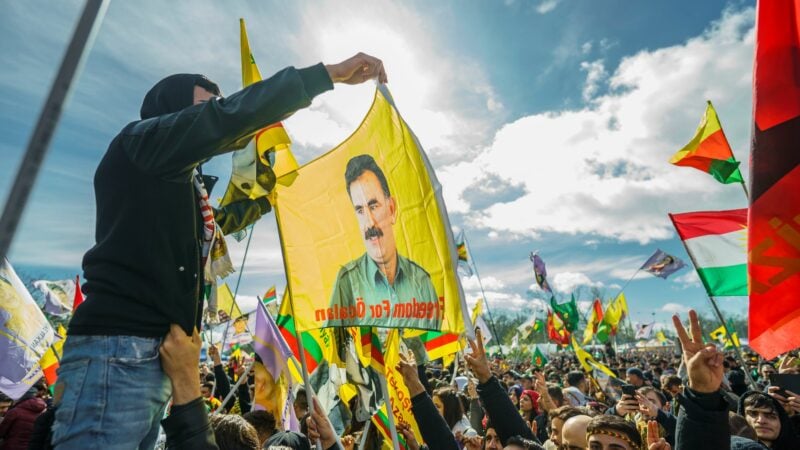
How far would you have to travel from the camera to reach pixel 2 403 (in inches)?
273

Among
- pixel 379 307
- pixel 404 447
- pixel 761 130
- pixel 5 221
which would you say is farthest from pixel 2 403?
pixel 761 130

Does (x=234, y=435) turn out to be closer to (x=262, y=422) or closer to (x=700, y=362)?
(x=262, y=422)

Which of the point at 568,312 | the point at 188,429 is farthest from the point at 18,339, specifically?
the point at 568,312

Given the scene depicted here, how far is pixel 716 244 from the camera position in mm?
5543

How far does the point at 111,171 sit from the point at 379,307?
6.61ft

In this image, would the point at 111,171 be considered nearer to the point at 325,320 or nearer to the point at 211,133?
the point at 211,133

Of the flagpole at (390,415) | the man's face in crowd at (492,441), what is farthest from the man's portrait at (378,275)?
the man's face in crowd at (492,441)

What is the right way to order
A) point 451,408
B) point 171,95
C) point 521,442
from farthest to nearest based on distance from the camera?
point 451,408 → point 521,442 → point 171,95

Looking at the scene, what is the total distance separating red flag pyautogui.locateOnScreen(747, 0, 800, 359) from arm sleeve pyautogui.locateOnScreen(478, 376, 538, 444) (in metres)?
1.79

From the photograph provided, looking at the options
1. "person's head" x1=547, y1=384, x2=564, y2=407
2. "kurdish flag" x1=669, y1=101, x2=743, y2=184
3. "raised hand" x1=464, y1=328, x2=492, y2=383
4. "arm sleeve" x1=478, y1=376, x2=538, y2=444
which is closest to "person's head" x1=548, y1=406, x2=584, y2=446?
"arm sleeve" x1=478, y1=376, x2=538, y2=444

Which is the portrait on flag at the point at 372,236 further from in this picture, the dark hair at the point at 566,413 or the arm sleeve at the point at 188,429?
the dark hair at the point at 566,413

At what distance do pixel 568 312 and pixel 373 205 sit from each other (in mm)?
21092

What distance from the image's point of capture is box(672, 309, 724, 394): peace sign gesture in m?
2.15

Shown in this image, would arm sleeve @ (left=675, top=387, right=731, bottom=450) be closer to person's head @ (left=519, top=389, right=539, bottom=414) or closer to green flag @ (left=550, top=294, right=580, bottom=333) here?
person's head @ (left=519, top=389, right=539, bottom=414)
